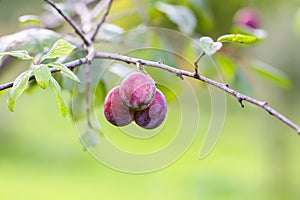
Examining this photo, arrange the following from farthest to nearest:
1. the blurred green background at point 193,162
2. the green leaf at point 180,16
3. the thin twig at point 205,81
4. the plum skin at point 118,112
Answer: the blurred green background at point 193,162 → the green leaf at point 180,16 → the plum skin at point 118,112 → the thin twig at point 205,81

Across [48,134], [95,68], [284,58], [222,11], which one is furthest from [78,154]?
[95,68]

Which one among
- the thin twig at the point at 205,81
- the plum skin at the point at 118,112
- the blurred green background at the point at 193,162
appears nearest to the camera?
the thin twig at the point at 205,81

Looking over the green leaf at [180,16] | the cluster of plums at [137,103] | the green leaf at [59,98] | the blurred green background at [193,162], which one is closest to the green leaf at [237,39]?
the cluster of plums at [137,103]

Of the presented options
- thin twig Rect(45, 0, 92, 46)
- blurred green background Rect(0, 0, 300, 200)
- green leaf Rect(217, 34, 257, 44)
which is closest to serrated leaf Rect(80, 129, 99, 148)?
thin twig Rect(45, 0, 92, 46)

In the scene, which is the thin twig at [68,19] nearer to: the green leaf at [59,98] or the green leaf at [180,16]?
the green leaf at [59,98]

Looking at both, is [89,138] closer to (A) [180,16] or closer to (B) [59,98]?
(B) [59,98]

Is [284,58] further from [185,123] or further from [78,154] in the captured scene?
[185,123]

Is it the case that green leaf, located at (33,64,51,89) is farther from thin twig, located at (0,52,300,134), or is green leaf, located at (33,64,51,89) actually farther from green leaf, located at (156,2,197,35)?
green leaf, located at (156,2,197,35)

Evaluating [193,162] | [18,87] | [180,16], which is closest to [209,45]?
[18,87]
